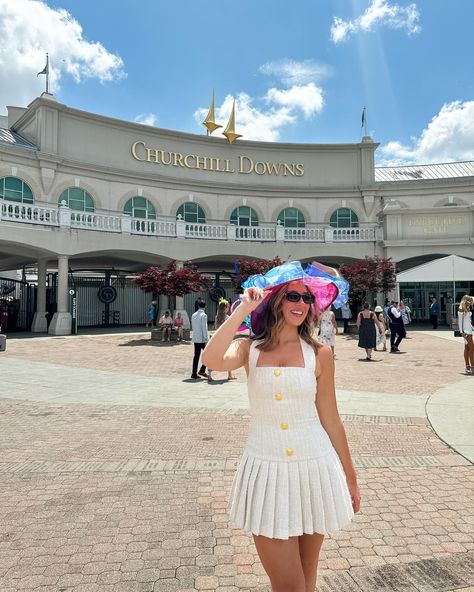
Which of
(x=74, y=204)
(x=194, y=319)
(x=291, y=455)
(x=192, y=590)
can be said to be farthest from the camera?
(x=74, y=204)

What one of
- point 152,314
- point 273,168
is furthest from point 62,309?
point 273,168

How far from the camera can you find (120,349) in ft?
49.3

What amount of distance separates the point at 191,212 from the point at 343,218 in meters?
9.98

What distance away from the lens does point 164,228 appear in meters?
21.8

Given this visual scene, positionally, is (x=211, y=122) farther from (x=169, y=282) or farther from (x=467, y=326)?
(x=467, y=326)

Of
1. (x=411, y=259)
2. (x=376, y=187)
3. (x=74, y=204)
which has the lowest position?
(x=411, y=259)

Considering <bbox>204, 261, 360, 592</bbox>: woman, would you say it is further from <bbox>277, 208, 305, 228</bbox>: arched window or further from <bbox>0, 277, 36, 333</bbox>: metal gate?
<bbox>277, 208, 305, 228</bbox>: arched window

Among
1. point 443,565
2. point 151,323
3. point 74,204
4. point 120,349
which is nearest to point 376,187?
point 151,323

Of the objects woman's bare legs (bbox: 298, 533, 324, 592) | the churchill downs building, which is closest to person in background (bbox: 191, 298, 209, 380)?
woman's bare legs (bbox: 298, 533, 324, 592)

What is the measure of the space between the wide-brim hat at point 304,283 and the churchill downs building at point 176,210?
17577mm

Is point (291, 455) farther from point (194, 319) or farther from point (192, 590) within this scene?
point (194, 319)

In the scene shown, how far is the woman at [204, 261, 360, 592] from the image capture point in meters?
1.90

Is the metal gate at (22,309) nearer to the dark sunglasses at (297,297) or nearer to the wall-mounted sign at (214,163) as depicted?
the wall-mounted sign at (214,163)

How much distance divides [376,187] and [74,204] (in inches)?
731
